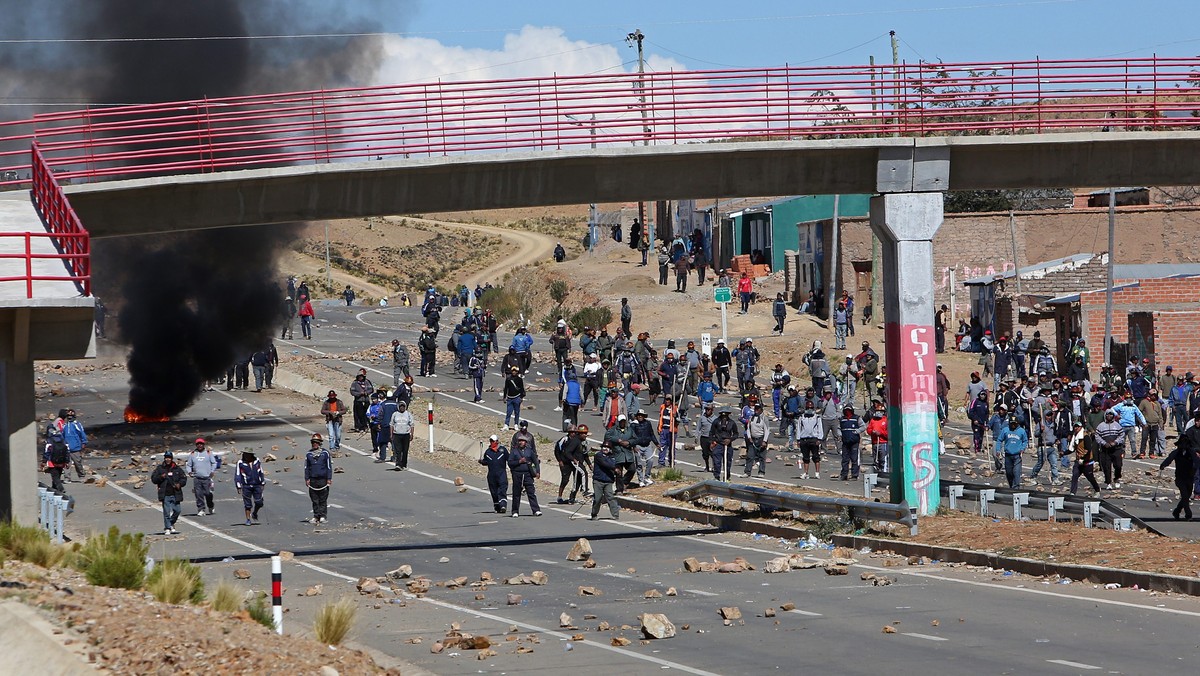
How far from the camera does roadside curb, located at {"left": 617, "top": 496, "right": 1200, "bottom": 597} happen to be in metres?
15.6

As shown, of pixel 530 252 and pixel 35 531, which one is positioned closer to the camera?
pixel 35 531

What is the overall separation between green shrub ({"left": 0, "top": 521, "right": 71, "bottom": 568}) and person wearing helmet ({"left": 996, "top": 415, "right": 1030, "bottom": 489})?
14825mm

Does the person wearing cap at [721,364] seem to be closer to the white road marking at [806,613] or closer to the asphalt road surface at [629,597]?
the asphalt road surface at [629,597]

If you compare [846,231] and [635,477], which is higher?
[846,231]

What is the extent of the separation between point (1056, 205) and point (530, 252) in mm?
52530

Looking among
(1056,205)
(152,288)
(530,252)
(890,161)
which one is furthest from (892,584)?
(530,252)

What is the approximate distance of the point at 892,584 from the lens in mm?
16891

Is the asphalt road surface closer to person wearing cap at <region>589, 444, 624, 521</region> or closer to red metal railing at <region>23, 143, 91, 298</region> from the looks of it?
person wearing cap at <region>589, 444, 624, 521</region>

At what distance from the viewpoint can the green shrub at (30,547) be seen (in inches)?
615

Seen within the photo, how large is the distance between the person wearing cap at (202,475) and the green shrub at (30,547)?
Result: 26.5 ft

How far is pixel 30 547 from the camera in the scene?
1571cm

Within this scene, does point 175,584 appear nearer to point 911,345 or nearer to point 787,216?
point 911,345

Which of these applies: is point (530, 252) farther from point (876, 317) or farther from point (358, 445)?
point (358, 445)

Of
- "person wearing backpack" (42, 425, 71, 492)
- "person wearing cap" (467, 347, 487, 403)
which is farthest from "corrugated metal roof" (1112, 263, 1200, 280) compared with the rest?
"person wearing backpack" (42, 425, 71, 492)
